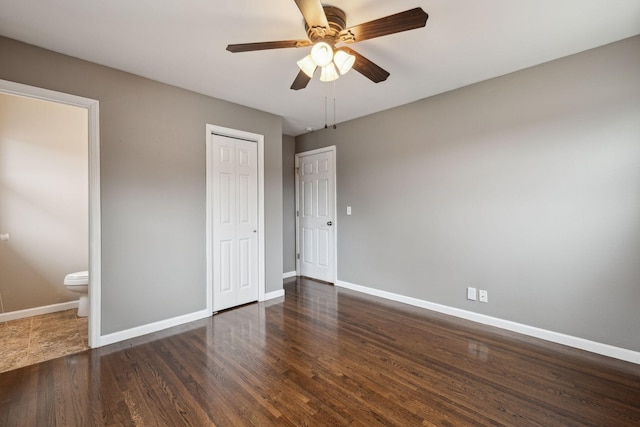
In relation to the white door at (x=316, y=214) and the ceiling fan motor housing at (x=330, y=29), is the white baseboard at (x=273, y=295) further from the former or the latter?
the ceiling fan motor housing at (x=330, y=29)

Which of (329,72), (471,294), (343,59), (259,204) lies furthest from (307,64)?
(471,294)

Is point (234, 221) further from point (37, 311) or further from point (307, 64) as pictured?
point (37, 311)

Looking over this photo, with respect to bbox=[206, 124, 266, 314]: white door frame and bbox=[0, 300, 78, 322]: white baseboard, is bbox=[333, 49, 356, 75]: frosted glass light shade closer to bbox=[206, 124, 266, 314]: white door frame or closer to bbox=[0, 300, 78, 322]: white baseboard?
bbox=[206, 124, 266, 314]: white door frame

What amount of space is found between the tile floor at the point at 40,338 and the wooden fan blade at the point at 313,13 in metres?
3.19

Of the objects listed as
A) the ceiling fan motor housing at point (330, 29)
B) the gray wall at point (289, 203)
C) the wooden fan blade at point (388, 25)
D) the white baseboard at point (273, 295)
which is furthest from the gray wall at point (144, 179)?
the wooden fan blade at point (388, 25)

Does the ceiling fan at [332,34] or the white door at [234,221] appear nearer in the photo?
the ceiling fan at [332,34]

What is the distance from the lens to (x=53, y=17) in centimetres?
198

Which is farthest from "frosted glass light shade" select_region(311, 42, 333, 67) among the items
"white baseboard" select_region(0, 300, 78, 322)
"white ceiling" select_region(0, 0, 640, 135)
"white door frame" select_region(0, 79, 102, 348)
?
"white baseboard" select_region(0, 300, 78, 322)

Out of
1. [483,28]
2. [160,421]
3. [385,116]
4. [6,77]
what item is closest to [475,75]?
[483,28]

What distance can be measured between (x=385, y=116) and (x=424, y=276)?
2.13 m

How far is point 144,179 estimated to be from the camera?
9.38 ft

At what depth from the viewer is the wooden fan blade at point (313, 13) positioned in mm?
1521

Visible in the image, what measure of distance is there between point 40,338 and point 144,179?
1779 millimetres

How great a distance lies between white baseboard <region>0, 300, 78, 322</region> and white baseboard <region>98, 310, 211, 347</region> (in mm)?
1413
